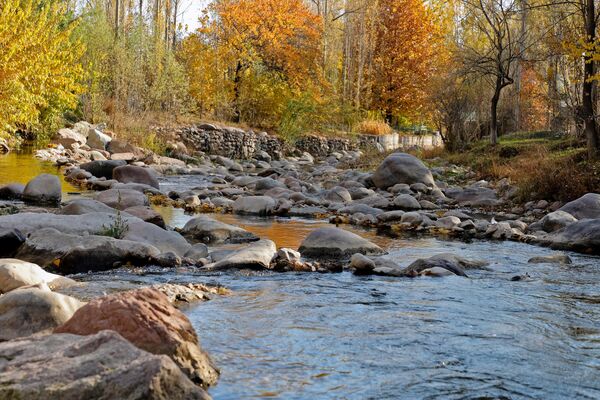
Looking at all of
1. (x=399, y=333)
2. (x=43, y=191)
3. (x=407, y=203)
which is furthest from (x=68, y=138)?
(x=399, y=333)

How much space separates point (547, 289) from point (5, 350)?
4317mm

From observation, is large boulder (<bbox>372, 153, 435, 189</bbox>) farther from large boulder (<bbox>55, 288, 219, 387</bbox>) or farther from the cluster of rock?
large boulder (<bbox>55, 288, 219, 387</bbox>)

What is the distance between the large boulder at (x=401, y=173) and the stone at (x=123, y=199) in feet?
19.7

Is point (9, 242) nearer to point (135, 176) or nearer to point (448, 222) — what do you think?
point (448, 222)

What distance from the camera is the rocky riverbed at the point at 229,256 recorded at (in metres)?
3.17

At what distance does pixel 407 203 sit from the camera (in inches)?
467

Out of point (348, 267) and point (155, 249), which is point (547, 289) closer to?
point (348, 267)

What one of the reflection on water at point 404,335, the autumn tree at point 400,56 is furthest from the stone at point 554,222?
the autumn tree at point 400,56

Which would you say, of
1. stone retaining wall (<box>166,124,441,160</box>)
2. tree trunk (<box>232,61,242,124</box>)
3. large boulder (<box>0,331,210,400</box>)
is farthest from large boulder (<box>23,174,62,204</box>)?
tree trunk (<box>232,61,242,124</box>)

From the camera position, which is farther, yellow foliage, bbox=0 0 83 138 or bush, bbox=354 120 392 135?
bush, bbox=354 120 392 135

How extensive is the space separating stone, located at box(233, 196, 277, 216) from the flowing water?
4.59m

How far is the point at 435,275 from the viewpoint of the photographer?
6129 millimetres

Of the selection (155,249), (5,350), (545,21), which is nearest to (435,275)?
(155,249)

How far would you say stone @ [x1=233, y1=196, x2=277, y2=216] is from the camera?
10656 millimetres
